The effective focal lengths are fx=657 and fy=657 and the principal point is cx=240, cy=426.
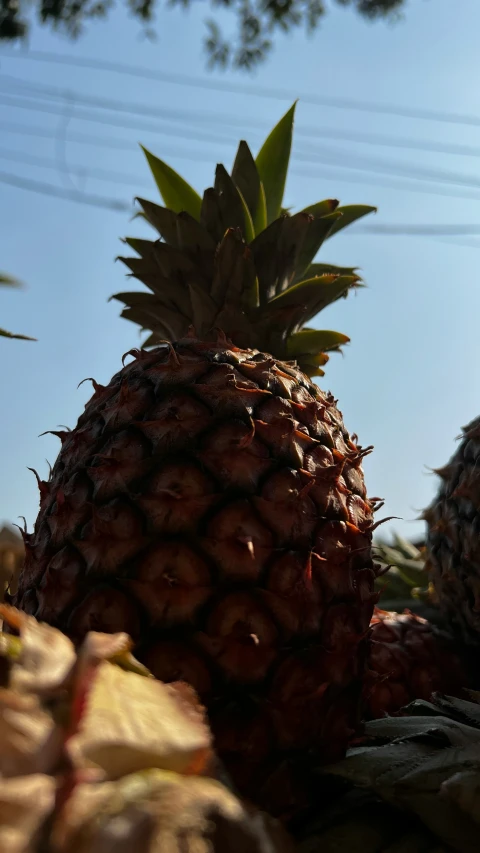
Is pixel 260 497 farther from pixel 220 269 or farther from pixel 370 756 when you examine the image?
pixel 220 269

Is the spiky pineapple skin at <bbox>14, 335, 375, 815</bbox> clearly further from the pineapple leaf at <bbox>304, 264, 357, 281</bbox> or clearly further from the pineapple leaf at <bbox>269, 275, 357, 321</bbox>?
the pineapple leaf at <bbox>304, 264, 357, 281</bbox>

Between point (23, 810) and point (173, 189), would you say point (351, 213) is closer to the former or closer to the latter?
point (173, 189)

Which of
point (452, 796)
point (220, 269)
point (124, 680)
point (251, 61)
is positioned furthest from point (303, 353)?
point (251, 61)

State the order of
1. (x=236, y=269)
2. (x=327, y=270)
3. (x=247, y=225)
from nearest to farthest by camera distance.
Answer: (x=236, y=269) → (x=247, y=225) → (x=327, y=270)

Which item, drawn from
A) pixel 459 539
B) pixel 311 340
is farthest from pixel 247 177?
pixel 459 539

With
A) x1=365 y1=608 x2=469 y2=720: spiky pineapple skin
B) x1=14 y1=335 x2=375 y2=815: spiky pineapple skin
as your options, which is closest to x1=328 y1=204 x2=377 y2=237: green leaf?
x1=14 y1=335 x2=375 y2=815: spiky pineapple skin
